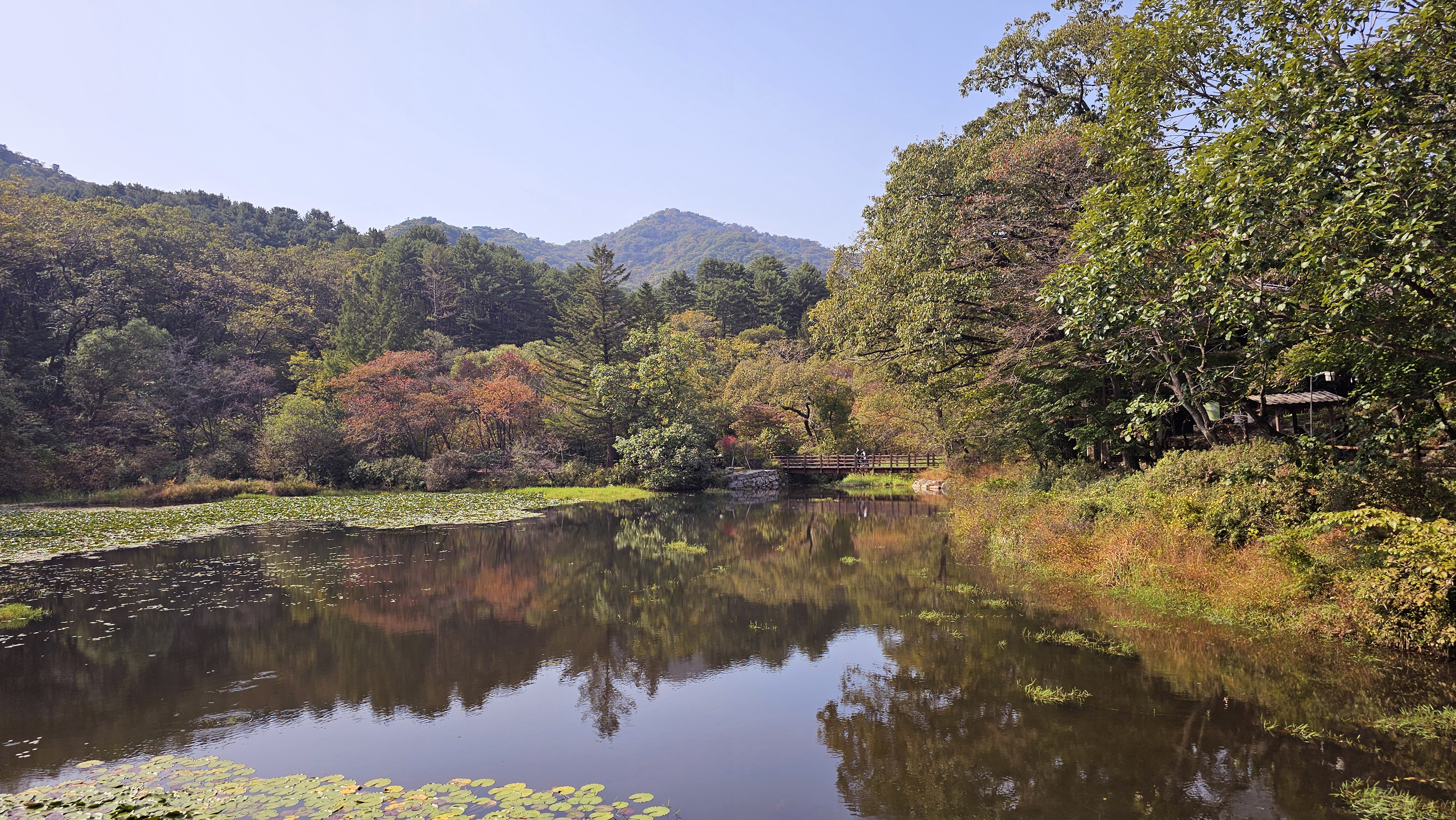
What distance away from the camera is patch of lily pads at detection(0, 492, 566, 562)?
18516mm

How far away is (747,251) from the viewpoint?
168 meters

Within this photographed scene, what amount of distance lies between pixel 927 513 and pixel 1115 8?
16.0m

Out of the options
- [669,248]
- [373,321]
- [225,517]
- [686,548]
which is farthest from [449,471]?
[669,248]

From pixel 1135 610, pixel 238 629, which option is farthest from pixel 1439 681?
pixel 238 629

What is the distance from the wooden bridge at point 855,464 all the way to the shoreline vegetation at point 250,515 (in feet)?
31.5

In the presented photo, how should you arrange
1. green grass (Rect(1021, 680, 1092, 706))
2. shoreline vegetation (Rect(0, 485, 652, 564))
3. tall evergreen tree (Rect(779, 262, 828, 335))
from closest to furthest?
green grass (Rect(1021, 680, 1092, 706))
shoreline vegetation (Rect(0, 485, 652, 564))
tall evergreen tree (Rect(779, 262, 828, 335))

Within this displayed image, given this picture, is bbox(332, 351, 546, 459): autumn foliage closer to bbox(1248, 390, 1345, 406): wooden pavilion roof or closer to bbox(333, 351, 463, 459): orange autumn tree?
bbox(333, 351, 463, 459): orange autumn tree

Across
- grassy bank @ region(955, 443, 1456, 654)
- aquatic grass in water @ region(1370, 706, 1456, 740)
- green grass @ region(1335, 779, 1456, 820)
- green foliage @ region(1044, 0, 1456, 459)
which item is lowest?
green grass @ region(1335, 779, 1456, 820)

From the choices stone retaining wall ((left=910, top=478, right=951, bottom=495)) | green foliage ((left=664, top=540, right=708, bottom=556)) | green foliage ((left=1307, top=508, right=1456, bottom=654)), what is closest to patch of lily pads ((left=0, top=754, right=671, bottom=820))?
green foliage ((left=1307, top=508, right=1456, bottom=654))

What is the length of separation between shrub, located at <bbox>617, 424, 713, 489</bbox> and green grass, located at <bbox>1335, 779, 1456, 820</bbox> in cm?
2970

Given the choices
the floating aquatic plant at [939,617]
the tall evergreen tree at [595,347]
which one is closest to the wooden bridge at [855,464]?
the tall evergreen tree at [595,347]

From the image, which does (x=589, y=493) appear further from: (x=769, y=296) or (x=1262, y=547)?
(x=769, y=296)

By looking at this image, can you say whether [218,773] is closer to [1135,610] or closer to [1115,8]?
[1135,610]

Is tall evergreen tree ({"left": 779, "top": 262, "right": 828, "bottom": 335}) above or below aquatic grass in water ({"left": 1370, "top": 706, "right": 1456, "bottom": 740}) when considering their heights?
above
